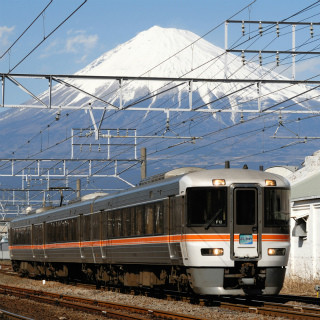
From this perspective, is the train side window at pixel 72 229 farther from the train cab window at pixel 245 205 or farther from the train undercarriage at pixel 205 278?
the train cab window at pixel 245 205

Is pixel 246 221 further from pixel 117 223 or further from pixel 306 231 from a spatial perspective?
pixel 306 231

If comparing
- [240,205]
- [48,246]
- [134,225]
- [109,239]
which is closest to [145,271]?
[134,225]

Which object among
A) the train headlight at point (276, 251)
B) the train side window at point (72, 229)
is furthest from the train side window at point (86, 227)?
the train headlight at point (276, 251)

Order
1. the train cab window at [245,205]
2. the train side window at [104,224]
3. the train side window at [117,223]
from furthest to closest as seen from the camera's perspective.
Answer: the train side window at [104,224], the train side window at [117,223], the train cab window at [245,205]

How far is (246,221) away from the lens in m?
19.9

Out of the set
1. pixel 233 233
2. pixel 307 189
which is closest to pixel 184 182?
pixel 233 233

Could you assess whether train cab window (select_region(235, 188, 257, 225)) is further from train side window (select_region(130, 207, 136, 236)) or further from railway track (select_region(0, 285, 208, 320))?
train side window (select_region(130, 207, 136, 236))

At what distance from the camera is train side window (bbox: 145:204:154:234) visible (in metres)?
22.4

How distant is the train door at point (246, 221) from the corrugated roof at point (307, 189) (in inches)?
421

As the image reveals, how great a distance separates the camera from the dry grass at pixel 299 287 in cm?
2557

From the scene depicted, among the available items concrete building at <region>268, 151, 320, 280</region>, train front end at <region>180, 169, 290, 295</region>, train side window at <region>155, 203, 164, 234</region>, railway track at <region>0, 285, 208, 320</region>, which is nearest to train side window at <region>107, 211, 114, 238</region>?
railway track at <region>0, 285, 208, 320</region>

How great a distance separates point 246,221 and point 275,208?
2.88 feet

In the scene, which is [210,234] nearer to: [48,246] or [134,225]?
[134,225]

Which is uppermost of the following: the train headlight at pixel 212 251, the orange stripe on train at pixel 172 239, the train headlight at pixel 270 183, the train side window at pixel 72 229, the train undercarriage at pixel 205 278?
the train headlight at pixel 270 183
